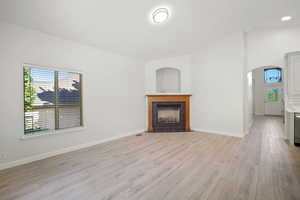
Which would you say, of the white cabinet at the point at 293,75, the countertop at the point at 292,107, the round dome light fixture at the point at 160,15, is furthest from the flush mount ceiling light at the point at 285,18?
the round dome light fixture at the point at 160,15

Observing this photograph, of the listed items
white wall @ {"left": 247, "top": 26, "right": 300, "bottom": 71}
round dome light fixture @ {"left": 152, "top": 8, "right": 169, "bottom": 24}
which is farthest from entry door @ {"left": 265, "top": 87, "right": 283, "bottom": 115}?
round dome light fixture @ {"left": 152, "top": 8, "right": 169, "bottom": 24}

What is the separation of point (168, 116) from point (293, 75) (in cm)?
368

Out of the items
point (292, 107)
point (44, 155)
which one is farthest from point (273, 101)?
point (44, 155)

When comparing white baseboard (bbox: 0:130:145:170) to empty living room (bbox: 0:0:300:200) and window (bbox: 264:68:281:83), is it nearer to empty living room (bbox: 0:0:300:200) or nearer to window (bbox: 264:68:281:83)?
empty living room (bbox: 0:0:300:200)

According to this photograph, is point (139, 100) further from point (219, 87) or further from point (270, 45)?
point (270, 45)

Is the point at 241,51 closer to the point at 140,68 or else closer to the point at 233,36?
the point at 233,36

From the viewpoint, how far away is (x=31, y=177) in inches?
90.4

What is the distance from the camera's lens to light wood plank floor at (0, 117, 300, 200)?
187 cm

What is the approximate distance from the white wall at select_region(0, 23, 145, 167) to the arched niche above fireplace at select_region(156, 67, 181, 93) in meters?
1.03

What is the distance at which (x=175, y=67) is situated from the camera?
5.55 meters

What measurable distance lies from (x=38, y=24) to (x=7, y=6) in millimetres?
482

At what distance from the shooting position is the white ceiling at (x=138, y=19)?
2574mm

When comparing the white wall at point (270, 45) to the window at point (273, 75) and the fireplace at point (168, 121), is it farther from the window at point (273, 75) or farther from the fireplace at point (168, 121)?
the window at point (273, 75)

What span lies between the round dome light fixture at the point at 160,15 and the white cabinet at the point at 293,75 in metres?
3.39
